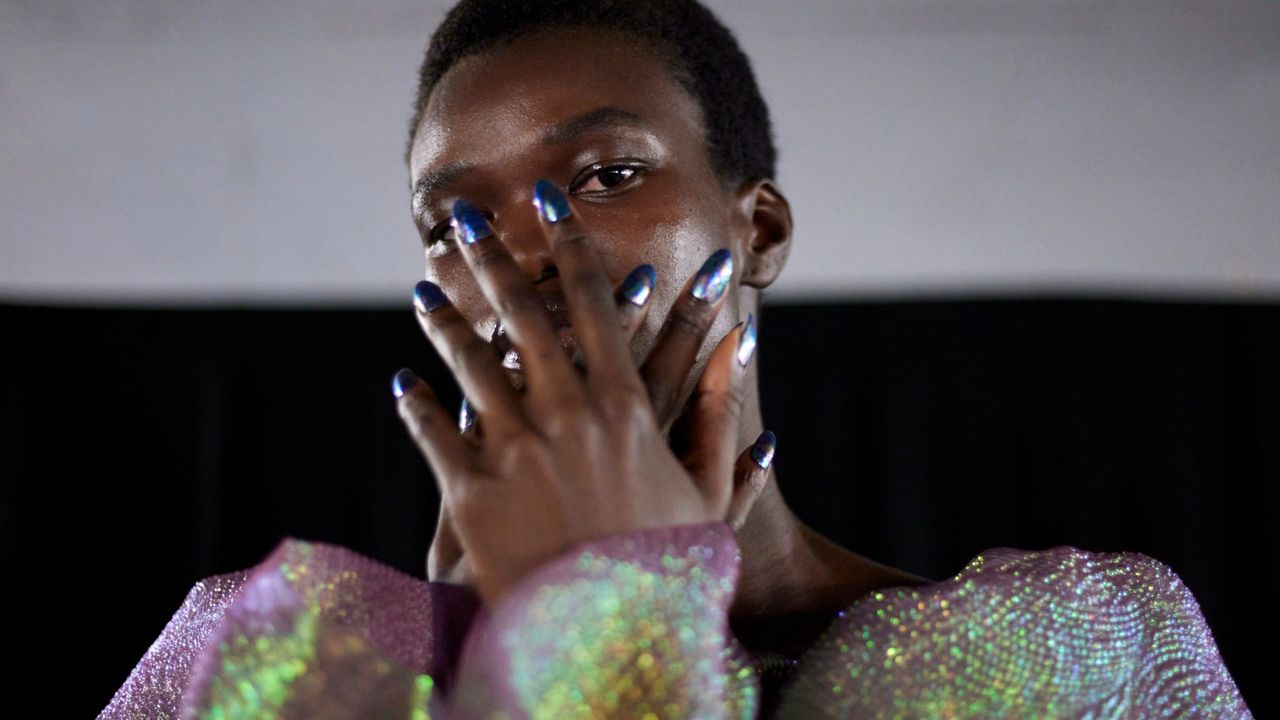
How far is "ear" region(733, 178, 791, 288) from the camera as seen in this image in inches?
43.6

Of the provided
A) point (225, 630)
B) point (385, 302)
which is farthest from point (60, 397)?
point (225, 630)

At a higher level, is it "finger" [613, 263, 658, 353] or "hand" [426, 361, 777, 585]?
"finger" [613, 263, 658, 353]

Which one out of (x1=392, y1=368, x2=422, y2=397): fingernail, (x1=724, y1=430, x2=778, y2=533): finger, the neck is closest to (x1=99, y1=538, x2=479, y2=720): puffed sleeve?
(x1=392, y1=368, x2=422, y2=397): fingernail

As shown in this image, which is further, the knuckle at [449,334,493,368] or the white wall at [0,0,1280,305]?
the white wall at [0,0,1280,305]

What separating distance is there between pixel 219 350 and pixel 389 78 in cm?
73

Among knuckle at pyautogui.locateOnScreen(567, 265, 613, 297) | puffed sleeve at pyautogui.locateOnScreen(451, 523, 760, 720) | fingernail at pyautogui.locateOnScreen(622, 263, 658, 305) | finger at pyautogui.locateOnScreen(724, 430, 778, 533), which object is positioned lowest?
finger at pyautogui.locateOnScreen(724, 430, 778, 533)

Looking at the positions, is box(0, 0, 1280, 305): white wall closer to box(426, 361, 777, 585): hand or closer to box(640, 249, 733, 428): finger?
box(426, 361, 777, 585): hand

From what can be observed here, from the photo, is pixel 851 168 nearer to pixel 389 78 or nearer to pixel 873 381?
pixel 873 381

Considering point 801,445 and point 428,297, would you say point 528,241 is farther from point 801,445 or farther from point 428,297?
point 801,445

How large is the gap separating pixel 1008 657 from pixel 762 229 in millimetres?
548

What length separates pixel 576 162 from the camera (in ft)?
3.06

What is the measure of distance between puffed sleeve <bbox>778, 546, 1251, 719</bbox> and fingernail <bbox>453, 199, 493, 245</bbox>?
339 mm

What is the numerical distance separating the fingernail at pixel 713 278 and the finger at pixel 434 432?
7.5 inches

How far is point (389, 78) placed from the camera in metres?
2.67
